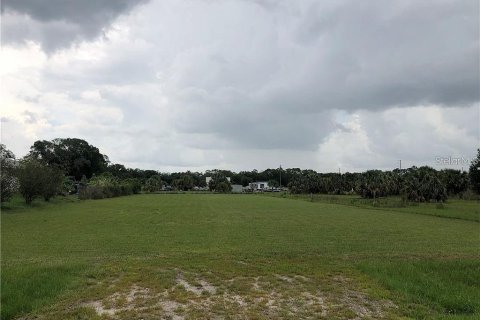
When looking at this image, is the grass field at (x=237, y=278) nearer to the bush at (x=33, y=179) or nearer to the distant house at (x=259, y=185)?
the bush at (x=33, y=179)

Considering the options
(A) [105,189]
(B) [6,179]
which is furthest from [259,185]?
(B) [6,179]

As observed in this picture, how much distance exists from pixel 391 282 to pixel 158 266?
6.48m

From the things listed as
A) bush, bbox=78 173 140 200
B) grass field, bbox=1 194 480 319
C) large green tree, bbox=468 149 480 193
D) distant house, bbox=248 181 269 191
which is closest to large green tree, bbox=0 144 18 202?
grass field, bbox=1 194 480 319

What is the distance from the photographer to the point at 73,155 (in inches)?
5153

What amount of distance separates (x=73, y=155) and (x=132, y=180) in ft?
87.6

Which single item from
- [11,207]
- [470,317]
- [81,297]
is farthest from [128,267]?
[11,207]

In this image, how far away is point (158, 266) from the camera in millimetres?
12727

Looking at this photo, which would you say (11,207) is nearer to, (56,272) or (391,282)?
(56,272)

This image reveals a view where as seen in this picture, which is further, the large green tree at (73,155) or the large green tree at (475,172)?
the large green tree at (73,155)

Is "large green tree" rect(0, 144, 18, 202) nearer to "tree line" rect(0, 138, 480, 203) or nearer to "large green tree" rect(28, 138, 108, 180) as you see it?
"tree line" rect(0, 138, 480, 203)

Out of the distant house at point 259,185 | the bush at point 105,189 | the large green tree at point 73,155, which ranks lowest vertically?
the bush at point 105,189

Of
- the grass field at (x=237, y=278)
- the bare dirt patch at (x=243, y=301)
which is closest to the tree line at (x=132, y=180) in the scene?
the grass field at (x=237, y=278)

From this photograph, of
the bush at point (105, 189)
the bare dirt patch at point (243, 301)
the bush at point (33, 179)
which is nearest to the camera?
the bare dirt patch at point (243, 301)

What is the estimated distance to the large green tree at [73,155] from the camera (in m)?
125
